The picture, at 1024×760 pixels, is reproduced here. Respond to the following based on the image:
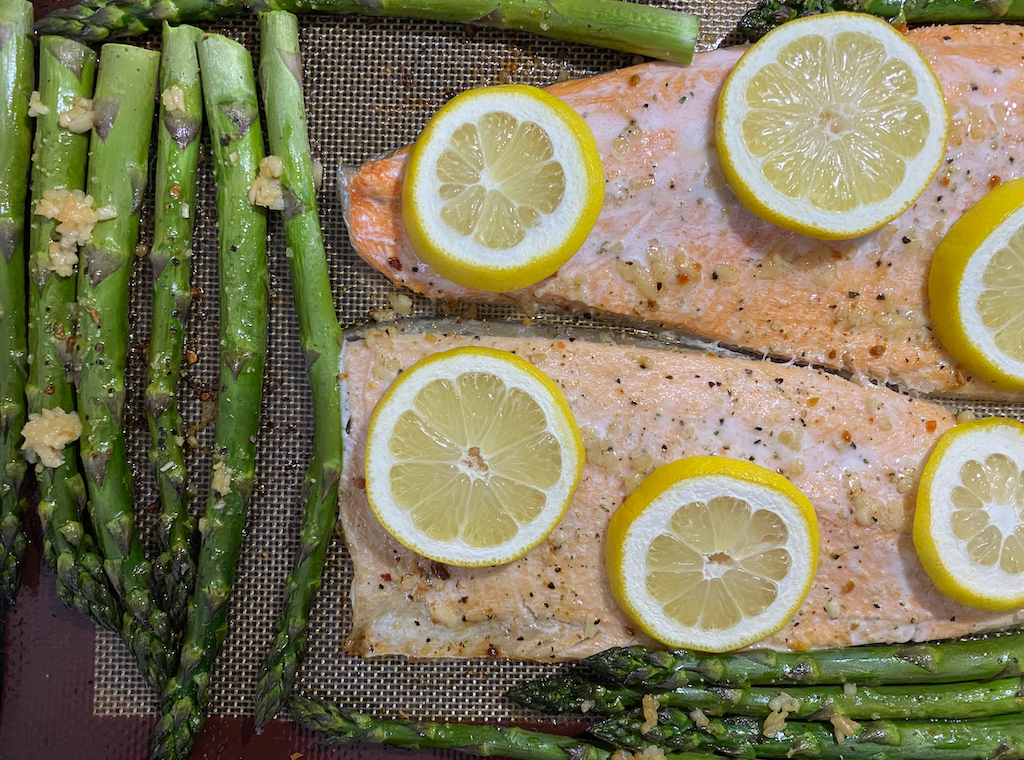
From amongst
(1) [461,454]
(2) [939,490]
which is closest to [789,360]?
(2) [939,490]

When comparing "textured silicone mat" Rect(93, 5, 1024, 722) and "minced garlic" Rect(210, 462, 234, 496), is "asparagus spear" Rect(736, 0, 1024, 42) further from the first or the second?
"minced garlic" Rect(210, 462, 234, 496)

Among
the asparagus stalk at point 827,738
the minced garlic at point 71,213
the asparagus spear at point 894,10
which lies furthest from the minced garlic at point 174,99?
the asparagus stalk at point 827,738

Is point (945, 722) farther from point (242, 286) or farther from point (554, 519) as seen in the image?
point (242, 286)

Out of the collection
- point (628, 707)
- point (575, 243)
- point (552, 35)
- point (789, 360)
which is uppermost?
point (552, 35)

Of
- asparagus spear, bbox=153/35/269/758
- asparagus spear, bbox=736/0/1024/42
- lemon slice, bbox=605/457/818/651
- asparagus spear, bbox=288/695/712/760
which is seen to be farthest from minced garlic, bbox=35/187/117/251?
asparagus spear, bbox=736/0/1024/42

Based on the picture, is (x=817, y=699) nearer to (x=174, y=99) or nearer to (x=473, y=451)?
(x=473, y=451)

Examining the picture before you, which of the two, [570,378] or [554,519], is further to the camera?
[570,378]
